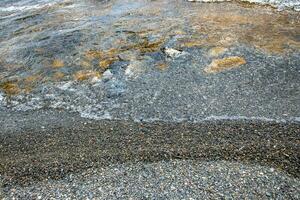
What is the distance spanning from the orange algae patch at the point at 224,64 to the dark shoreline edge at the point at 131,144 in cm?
262

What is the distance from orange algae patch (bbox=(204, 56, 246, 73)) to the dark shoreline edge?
262cm

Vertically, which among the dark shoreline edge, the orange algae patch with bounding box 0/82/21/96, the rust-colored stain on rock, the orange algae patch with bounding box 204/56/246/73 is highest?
the rust-colored stain on rock

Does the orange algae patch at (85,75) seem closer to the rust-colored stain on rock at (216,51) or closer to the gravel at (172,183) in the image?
the rust-colored stain on rock at (216,51)

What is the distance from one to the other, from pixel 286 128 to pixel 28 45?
32.6 feet

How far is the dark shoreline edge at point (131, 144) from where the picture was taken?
274 inches

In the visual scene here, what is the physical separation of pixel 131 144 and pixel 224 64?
4280 mm

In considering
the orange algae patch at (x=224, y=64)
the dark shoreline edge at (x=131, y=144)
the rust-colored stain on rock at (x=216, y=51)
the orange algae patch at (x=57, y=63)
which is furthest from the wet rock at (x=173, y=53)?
the dark shoreline edge at (x=131, y=144)

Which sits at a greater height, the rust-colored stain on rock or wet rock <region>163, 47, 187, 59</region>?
the rust-colored stain on rock

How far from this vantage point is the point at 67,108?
A: 935 cm

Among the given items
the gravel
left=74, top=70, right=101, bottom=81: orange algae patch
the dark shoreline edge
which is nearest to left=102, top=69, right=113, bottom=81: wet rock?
left=74, top=70, right=101, bottom=81: orange algae patch

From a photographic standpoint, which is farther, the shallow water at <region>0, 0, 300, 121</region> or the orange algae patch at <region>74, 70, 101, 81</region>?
the orange algae patch at <region>74, 70, 101, 81</region>

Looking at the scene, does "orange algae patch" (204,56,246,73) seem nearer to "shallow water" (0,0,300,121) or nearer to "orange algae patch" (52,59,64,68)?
"shallow water" (0,0,300,121)

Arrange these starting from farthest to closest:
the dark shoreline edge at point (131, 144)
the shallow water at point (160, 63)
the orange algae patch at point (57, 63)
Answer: the orange algae patch at point (57, 63) → the shallow water at point (160, 63) → the dark shoreline edge at point (131, 144)

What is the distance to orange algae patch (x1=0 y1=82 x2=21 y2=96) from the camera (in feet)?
→ 34.4
